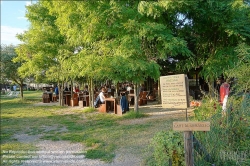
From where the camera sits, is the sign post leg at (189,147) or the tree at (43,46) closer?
the sign post leg at (189,147)

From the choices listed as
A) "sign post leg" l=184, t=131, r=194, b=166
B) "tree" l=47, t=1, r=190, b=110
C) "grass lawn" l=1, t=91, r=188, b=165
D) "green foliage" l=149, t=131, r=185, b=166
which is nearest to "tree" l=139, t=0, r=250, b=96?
"tree" l=47, t=1, r=190, b=110

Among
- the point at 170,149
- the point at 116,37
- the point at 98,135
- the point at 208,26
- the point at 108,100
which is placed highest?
the point at 208,26

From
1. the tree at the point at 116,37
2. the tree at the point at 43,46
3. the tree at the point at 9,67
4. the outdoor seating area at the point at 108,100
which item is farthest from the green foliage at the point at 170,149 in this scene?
the tree at the point at 9,67

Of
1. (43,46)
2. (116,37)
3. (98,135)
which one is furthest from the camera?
(43,46)

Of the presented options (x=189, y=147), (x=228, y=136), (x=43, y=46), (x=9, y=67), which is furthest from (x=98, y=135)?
(x=9, y=67)

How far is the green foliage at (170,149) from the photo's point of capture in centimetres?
325

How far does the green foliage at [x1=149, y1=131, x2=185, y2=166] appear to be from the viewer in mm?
3250

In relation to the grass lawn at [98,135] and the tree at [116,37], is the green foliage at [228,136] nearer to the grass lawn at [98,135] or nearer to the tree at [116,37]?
the grass lawn at [98,135]

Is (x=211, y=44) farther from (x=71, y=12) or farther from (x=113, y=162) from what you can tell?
(x=113, y=162)

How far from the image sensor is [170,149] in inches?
129

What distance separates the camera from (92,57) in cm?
914

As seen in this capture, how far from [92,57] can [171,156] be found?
6.49m

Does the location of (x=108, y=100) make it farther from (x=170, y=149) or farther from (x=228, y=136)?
(x=170, y=149)

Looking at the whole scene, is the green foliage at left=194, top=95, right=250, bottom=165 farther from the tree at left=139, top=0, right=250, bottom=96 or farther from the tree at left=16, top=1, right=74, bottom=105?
the tree at left=16, top=1, right=74, bottom=105
